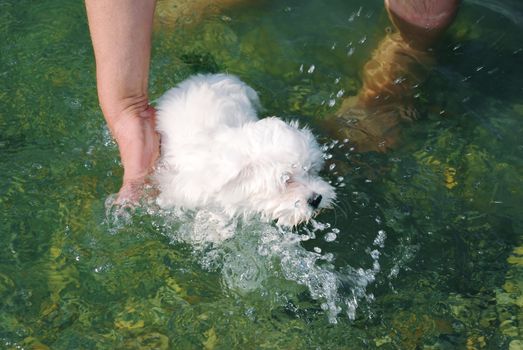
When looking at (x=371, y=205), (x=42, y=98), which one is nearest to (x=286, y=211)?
(x=371, y=205)

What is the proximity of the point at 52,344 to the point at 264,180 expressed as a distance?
1180mm

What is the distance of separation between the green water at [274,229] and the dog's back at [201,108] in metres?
0.41

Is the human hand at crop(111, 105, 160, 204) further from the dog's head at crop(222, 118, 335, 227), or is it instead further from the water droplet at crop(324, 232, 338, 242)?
the water droplet at crop(324, 232, 338, 242)

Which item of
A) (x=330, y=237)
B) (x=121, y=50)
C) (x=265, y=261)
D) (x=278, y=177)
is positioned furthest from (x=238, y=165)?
(x=121, y=50)

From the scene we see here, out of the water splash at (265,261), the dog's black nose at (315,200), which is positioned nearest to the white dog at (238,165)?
the dog's black nose at (315,200)

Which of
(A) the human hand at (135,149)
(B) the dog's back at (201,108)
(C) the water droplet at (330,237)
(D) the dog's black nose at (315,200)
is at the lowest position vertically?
(C) the water droplet at (330,237)

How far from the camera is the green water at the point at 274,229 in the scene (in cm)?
301

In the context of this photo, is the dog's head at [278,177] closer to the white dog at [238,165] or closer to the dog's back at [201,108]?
the white dog at [238,165]

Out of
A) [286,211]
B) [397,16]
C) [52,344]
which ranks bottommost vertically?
[52,344]

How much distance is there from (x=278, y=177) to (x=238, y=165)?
19 centimetres

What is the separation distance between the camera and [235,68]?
170 inches

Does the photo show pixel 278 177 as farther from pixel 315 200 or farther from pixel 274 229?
pixel 274 229

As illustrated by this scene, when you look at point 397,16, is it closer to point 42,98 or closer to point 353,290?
point 353,290

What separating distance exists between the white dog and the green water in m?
0.18
